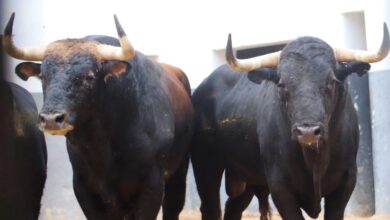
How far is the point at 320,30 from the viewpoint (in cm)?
1173

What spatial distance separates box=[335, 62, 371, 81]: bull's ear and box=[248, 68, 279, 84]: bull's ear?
55cm

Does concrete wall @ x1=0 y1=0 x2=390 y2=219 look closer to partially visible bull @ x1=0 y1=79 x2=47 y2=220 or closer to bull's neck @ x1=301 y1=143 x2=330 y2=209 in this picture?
partially visible bull @ x1=0 y1=79 x2=47 y2=220

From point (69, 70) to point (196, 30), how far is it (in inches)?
250

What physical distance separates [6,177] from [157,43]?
628 centimetres

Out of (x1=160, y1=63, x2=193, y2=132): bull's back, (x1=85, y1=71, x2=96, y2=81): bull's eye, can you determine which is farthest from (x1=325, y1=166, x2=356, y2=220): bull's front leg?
(x1=85, y1=71, x2=96, y2=81): bull's eye

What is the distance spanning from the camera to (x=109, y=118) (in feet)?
25.0

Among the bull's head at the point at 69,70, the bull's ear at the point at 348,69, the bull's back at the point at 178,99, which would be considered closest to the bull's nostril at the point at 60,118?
the bull's head at the point at 69,70

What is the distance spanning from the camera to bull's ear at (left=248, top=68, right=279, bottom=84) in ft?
25.0

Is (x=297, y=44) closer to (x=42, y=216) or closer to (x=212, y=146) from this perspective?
(x=212, y=146)

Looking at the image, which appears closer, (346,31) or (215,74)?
(215,74)

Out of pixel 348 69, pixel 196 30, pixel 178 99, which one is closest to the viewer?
pixel 348 69

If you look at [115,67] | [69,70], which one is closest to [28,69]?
[69,70]

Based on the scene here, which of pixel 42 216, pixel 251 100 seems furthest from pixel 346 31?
pixel 42 216

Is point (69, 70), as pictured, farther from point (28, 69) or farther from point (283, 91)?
point (283, 91)
